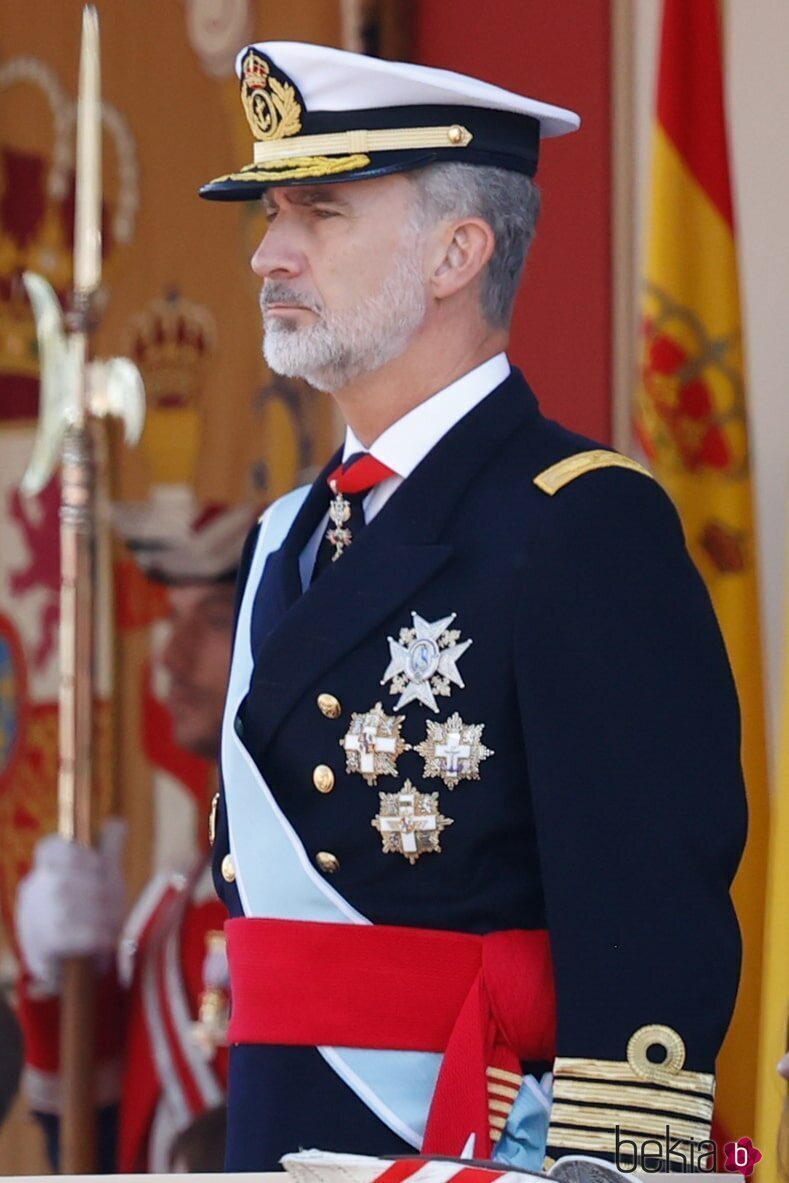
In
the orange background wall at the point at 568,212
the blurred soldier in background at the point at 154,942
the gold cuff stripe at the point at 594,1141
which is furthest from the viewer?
the orange background wall at the point at 568,212

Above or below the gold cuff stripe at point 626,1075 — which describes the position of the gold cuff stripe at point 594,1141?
below

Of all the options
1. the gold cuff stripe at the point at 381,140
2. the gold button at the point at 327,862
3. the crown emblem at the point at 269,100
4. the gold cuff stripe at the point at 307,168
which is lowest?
the gold button at the point at 327,862

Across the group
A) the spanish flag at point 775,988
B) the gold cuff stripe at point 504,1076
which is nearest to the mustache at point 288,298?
the gold cuff stripe at point 504,1076

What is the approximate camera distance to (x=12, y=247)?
145 inches

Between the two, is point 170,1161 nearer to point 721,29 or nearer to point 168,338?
point 168,338

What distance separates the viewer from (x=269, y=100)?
192 cm

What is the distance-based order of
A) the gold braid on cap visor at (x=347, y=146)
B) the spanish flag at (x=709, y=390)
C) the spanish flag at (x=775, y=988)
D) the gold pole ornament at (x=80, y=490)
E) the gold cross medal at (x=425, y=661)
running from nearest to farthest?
1. the gold cross medal at (x=425, y=661)
2. the gold braid on cap visor at (x=347, y=146)
3. the spanish flag at (x=775, y=988)
4. the spanish flag at (x=709, y=390)
5. the gold pole ornament at (x=80, y=490)

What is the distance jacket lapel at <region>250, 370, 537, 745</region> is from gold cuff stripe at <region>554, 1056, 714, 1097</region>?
15.0 inches

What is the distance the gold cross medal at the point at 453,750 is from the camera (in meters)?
1.71

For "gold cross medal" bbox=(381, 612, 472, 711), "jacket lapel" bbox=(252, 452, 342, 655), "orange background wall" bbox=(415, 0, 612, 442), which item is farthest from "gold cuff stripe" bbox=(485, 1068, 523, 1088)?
"orange background wall" bbox=(415, 0, 612, 442)

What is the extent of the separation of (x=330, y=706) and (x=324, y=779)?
0.20 ft

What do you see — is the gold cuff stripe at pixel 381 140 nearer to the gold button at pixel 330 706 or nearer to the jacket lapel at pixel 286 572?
the jacket lapel at pixel 286 572

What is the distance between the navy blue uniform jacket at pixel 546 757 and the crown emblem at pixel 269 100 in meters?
0.31

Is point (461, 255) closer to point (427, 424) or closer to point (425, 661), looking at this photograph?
point (427, 424)
